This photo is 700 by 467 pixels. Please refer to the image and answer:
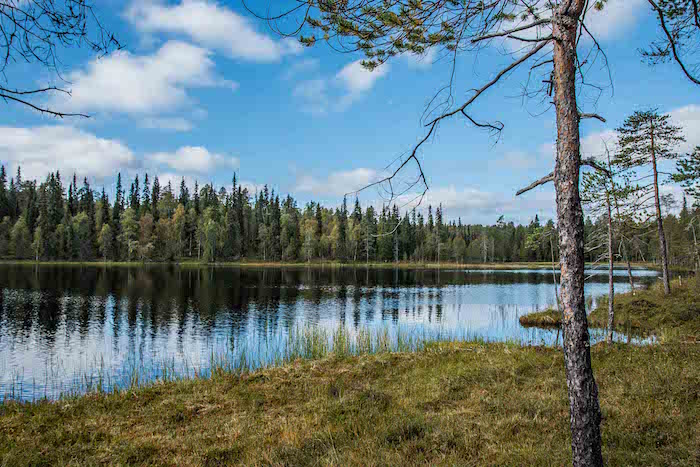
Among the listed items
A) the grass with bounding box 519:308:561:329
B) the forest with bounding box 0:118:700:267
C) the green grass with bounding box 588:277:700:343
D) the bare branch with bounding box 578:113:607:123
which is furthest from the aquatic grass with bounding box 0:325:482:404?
the forest with bounding box 0:118:700:267

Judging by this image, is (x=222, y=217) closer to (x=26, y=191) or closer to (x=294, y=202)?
(x=294, y=202)

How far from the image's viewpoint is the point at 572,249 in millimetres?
3803

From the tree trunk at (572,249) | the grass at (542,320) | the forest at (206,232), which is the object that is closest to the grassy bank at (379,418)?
the tree trunk at (572,249)

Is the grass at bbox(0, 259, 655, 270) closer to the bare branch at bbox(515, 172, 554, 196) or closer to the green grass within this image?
the green grass

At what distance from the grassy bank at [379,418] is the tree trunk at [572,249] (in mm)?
1326

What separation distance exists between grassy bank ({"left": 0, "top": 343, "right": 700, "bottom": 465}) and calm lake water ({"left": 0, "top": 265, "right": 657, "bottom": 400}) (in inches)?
207

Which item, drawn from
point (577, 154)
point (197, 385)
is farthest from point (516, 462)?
point (197, 385)

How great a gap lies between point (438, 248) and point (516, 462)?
397 feet

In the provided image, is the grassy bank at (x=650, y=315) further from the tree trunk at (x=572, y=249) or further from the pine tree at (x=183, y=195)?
the pine tree at (x=183, y=195)

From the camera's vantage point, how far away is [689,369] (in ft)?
27.8

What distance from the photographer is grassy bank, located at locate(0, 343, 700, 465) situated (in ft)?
18.0

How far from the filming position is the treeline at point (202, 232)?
98.8 m

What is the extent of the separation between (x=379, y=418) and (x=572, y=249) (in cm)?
447

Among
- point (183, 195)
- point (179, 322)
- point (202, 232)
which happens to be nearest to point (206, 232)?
point (202, 232)
